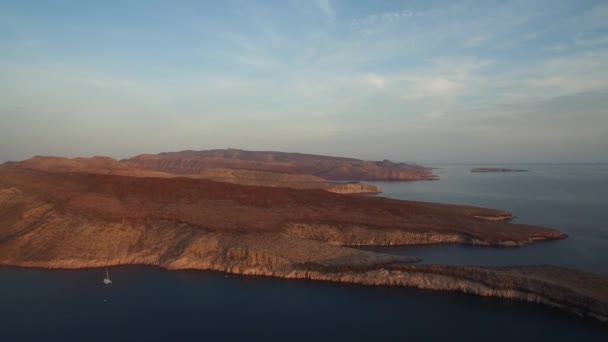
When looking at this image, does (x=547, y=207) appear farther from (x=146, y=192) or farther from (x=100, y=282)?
(x=100, y=282)

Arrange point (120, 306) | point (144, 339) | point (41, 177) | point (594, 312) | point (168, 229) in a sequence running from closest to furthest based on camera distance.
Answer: point (144, 339)
point (594, 312)
point (120, 306)
point (168, 229)
point (41, 177)

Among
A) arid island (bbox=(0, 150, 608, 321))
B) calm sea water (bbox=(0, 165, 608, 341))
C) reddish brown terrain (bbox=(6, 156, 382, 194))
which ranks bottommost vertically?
calm sea water (bbox=(0, 165, 608, 341))

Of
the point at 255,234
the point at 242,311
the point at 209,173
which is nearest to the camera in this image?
the point at 242,311

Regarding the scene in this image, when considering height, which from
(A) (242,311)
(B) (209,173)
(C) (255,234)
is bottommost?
(A) (242,311)

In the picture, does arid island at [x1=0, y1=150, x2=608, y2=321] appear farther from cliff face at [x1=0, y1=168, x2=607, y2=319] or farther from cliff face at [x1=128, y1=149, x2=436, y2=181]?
cliff face at [x1=128, y1=149, x2=436, y2=181]

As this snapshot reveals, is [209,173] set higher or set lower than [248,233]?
higher

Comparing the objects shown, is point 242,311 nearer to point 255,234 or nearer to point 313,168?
point 255,234

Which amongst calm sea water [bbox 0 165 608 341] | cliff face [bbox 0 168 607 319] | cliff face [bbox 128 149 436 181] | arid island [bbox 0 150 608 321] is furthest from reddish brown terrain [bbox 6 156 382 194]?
calm sea water [bbox 0 165 608 341]

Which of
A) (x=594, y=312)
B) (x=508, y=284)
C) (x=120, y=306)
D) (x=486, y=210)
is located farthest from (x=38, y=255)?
(x=486, y=210)

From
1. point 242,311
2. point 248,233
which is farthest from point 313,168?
point 242,311
